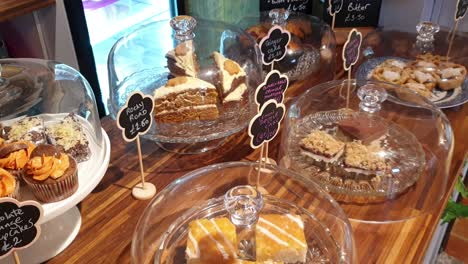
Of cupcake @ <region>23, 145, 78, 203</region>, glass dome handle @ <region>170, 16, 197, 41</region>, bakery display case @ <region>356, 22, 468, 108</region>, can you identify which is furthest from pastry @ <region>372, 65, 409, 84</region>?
cupcake @ <region>23, 145, 78, 203</region>

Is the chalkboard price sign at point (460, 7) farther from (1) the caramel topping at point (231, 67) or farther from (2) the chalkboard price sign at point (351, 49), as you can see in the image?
(1) the caramel topping at point (231, 67)

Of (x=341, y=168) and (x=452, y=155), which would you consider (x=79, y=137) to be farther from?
(x=452, y=155)

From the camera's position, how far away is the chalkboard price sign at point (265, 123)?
1086mm

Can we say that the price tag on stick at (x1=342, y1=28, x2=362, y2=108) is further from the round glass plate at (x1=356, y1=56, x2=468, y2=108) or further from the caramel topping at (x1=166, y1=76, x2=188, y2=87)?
the caramel topping at (x1=166, y1=76, x2=188, y2=87)

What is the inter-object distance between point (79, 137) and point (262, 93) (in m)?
0.50

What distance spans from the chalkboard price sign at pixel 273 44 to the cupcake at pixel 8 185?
2.67 feet

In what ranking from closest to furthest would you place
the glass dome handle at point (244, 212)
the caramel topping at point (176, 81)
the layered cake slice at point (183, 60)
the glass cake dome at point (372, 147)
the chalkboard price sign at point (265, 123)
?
the glass dome handle at point (244, 212)
the chalkboard price sign at point (265, 123)
the glass cake dome at point (372, 147)
the caramel topping at point (176, 81)
the layered cake slice at point (183, 60)

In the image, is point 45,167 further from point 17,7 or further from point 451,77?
point 451,77

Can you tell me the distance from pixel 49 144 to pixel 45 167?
0.13 metres

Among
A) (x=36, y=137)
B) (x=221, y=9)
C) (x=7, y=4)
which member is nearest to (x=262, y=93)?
(x=36, y=137)

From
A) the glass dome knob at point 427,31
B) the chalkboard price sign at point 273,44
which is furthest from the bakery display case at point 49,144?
the glass dome knob at point 427,31

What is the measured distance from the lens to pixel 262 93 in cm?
119

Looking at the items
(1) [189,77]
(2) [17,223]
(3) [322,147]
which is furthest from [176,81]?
(2) [17,223]

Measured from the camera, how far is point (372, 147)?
1302 millimetres
